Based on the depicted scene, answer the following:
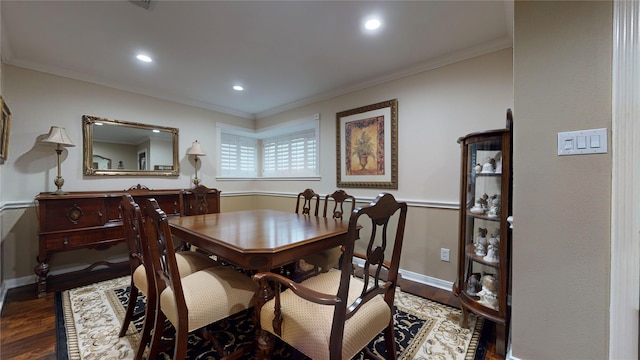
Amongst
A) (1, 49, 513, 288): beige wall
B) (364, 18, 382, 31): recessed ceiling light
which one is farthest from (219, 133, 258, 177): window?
(364, 18, 382, 31): recessed ceiling light

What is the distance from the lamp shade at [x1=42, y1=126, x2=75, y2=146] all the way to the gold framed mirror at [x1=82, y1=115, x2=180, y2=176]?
0.91 feet

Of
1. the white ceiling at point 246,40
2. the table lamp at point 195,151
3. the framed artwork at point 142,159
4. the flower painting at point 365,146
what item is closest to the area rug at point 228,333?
the flower painting at point 365,146

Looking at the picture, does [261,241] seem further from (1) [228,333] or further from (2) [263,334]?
(1) [228,333]

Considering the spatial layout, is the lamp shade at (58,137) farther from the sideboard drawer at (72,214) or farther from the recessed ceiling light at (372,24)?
the recessed ceiling light at (372,24)

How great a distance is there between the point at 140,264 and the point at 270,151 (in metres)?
3.32

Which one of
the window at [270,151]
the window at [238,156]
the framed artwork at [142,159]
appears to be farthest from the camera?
the window at [238,156]

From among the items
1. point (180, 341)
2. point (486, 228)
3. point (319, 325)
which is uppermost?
point (486, 228)

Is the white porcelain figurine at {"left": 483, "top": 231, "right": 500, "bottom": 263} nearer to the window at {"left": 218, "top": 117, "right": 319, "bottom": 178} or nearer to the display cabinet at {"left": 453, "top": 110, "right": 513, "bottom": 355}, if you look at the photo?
the display cabinet at {"left": 453, "top": 110, "right": 513, "bottom": 355}

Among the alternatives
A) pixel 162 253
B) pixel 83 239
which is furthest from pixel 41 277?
pixel 162 253

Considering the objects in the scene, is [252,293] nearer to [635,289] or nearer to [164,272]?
[164,272]

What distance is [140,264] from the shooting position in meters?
1.65

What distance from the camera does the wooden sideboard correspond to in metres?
2.26

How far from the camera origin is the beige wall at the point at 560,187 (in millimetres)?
1065

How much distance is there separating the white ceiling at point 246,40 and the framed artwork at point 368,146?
38cm
